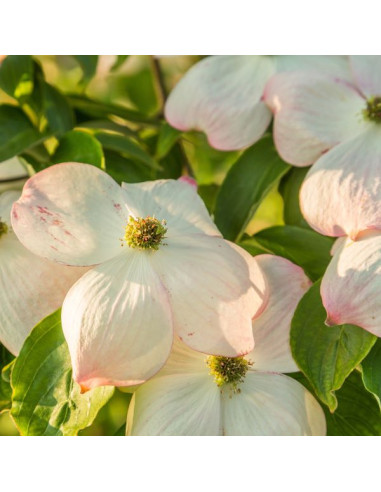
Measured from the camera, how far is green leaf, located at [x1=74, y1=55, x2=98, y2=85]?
79 centimetres

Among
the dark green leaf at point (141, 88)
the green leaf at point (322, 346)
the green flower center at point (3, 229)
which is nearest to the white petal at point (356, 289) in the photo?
the green leaf at point (322, 346)

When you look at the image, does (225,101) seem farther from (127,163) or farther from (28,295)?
(28,295)

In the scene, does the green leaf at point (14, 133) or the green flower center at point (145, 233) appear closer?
the green flower center at point (145, 233)

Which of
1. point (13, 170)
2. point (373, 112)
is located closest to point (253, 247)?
point (373, 112)

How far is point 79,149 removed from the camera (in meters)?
0.63

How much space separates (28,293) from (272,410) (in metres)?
0.20

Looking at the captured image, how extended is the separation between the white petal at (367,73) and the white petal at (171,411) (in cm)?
32

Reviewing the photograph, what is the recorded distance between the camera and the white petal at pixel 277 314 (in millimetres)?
515

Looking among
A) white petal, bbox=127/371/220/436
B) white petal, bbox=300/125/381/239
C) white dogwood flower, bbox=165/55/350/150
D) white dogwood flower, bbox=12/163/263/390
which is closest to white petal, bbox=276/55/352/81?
white dogwood flower, bbox=165/55/350/150

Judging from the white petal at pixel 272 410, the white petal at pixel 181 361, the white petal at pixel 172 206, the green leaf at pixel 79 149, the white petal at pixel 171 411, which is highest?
the green leaf at pixel 79 149

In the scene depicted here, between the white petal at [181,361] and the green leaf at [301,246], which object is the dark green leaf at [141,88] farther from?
the white petal at [181,361]

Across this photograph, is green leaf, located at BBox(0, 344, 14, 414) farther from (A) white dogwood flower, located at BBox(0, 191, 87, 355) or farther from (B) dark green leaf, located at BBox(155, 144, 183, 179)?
(B) dark green leaf, located at BBox(155, 144, 183, 179)

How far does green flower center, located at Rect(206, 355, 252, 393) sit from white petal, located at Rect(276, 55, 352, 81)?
0.99ft

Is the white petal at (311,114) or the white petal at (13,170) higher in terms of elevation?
the white petal at (311,114)
